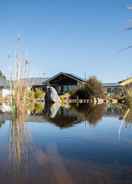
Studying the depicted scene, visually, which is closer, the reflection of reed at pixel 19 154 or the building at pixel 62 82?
the reflection of reed at pixel 19 154

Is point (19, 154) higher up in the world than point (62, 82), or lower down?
lower down

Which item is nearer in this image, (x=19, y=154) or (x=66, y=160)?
(x=66, y=160)

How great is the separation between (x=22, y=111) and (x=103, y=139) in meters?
5.56

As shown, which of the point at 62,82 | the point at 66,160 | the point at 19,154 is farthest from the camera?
the point at 62,82

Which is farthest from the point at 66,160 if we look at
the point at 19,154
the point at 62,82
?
the point at 62,82

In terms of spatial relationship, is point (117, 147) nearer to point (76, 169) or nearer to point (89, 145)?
point (89, 145)

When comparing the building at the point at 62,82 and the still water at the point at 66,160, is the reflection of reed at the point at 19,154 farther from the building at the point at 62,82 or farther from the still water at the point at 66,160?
the building at the point at 62,82

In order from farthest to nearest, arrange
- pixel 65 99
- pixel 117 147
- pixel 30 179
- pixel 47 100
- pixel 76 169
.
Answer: pixel 65 99, pixel 47 100, pixel 117 147, pixel 76 169, pixel 30 179

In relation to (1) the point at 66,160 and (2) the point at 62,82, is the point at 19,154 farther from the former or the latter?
(2) the point at 62,82

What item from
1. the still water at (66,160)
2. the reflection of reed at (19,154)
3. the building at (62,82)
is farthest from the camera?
the building at (62,82)

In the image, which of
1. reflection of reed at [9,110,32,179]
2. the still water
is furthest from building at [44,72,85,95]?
the still water

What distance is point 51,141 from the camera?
475 cm

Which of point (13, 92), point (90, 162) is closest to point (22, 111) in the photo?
point (13, 92)

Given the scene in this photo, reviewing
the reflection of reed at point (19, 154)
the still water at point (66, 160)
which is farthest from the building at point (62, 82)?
the still water at point (66, 160)
